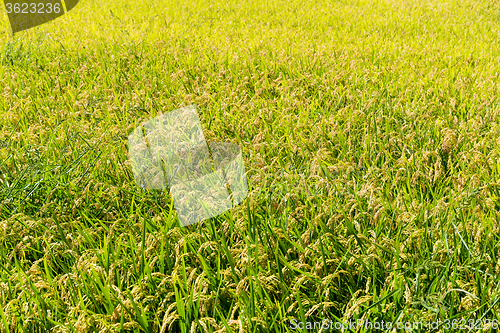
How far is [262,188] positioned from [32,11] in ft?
24.4

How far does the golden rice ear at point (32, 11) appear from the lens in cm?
680

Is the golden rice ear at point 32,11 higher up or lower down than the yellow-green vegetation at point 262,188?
higher up

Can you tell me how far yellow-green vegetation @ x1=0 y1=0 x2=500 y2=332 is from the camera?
5.34 ft

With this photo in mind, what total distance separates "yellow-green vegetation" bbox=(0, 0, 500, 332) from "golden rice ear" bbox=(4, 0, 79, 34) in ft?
5.70

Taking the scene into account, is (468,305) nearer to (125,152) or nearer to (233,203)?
(233,203)

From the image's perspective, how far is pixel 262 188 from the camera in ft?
7.72

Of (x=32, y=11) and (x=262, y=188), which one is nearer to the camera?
(x=262, y=188)

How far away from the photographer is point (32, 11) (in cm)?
788

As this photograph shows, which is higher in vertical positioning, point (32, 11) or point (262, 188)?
point (32, 11)

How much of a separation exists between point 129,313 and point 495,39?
6.11 metres

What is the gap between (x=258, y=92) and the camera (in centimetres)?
371

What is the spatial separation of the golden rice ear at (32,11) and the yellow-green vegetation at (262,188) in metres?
1.74

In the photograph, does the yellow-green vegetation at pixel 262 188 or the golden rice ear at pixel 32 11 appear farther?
the golden rice ear at pixel 32 11

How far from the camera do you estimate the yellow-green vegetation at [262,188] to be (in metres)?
1.63
